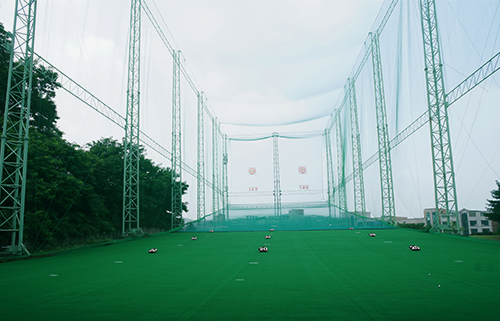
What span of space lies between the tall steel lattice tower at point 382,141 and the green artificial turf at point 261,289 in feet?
43.8

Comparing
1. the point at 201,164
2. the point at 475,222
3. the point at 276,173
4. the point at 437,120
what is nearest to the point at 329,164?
the point at 276,173

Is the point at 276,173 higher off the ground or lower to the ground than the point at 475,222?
higher

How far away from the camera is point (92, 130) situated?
15.4m

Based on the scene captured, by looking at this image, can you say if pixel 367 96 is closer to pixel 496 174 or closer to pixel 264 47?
pixel 264 47

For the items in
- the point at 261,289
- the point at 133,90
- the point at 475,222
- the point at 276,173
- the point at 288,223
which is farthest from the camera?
the point at 475,222

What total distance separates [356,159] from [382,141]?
6400 millimetres

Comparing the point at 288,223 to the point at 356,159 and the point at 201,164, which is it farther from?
the point at 201,164

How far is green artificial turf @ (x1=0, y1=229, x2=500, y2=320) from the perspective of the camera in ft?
12.8

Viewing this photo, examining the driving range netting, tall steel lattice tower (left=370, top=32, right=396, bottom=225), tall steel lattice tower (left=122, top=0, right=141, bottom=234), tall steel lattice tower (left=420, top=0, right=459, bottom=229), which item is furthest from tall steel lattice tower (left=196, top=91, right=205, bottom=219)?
tall steel lattice tower (left=420, top=0, right=459, bottom=229)

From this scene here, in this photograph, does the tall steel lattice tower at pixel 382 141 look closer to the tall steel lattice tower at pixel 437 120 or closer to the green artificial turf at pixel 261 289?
the tall steel lattice tower at pixel 437 120

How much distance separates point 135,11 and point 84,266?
14354mm

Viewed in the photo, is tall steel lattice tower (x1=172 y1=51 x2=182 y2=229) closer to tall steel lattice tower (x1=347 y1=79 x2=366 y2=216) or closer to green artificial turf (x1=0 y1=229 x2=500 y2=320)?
tall steel lattice tower (x1=347 y1=79 x2=366 y2=216)

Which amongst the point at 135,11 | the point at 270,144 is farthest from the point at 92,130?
the point at 270,144

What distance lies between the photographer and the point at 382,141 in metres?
21.6
